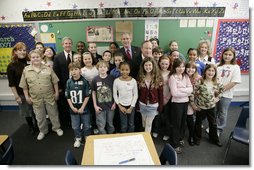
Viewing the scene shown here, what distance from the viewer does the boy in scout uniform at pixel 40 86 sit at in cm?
239

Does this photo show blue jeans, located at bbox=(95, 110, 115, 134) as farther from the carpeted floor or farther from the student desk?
the student desk

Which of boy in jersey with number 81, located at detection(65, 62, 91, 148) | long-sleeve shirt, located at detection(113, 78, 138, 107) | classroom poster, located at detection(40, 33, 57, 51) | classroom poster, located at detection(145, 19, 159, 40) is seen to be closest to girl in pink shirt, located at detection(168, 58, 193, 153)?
long-sleeve shirt, located at detection(113, 78, 138, 107)

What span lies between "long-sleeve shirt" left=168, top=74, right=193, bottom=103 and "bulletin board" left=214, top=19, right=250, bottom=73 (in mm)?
1549

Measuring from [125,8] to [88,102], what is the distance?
5.60ft

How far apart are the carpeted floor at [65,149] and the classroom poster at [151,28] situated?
1722mm

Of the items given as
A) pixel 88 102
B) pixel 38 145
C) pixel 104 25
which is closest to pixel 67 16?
pixel 104 25

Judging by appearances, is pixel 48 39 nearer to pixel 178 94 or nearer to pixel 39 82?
pixel 39 82

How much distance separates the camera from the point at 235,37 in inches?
128

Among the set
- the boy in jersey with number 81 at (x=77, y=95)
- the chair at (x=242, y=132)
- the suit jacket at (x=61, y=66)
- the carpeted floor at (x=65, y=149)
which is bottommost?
the carpeted floor at (x=65, y=149)

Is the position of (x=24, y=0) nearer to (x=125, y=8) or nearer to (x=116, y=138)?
(x=125, y=8)

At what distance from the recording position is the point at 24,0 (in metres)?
3.07

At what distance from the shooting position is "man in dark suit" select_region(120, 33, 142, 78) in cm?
256

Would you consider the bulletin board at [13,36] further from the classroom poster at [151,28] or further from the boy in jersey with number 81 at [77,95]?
the classroom poster at [151,28]

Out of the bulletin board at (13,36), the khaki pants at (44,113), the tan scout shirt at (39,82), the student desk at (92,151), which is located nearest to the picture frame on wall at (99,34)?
the bulletin board at (13,36)
